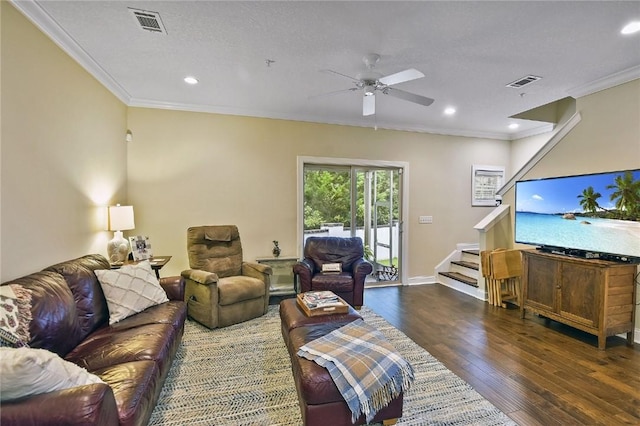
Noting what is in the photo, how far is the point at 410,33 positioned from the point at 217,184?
3.14m

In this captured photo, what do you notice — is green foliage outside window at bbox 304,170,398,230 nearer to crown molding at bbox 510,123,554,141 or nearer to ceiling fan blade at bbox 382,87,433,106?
ceiling fan blade at bbox 382,87,433,106

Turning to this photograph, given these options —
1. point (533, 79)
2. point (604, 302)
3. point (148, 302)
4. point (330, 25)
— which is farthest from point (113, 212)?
point (604, 302)

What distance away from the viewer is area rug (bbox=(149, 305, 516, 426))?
197cm

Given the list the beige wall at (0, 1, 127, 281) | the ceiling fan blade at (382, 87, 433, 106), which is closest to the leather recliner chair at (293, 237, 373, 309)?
the ceiling fan blade at (382, 87, 433, 106)

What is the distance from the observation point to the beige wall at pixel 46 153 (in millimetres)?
2047

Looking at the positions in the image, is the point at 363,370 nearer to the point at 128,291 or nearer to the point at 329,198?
the point at 128,291

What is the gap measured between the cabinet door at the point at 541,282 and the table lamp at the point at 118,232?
15.5 feet

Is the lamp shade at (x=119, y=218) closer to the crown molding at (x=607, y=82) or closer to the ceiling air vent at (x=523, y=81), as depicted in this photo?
the ceiling air vent at (x=523, y=81)

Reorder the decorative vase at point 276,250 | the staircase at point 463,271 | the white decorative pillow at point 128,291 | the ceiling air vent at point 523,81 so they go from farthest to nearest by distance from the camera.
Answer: the staircase at point 463,271, the decorative vase at point 276,250, the ceiling air vent at point 523,81, the white decorative pillow at point 128,291

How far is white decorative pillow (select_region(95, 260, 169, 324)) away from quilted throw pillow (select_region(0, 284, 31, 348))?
66cm

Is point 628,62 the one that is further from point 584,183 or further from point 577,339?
point 577,339

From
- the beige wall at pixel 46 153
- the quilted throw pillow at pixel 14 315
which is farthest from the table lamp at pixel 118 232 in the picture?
the quilted throw pillow at pixel 14 315

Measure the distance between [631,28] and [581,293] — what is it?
94.3 inches

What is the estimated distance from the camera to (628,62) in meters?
2.96
